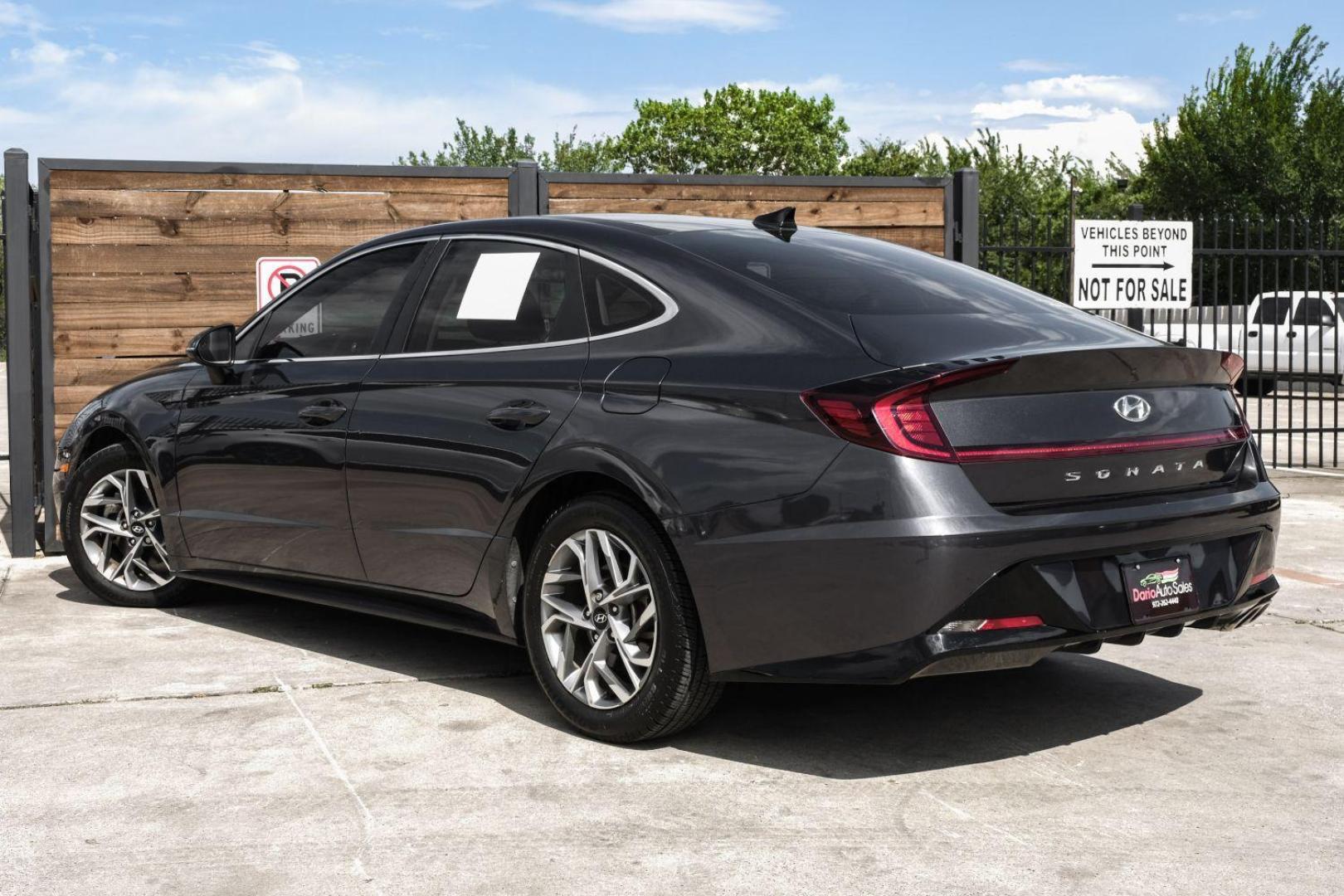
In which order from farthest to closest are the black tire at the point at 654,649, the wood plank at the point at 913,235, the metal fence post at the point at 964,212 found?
the metal fence post at the point at 964,212
the wood plank at the point at 913,235
the black tire at the point at 654,649

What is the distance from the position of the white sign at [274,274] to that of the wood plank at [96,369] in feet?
2.01

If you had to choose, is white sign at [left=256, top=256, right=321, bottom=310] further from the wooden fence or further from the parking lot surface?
the parking lot surface

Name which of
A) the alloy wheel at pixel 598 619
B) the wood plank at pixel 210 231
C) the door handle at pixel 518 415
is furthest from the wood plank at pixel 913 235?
the alloy wheel at pixel 598 619

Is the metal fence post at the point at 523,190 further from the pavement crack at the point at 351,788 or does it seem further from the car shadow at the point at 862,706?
the pavement crack at the point at 351,788

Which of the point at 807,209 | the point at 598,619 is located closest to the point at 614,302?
the point at 598,619

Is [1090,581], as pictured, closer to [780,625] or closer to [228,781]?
[780,625]

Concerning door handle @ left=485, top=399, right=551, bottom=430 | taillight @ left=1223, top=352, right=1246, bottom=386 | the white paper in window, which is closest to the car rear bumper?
taillight @ left=1223, top=352, right=1246, bottom=386

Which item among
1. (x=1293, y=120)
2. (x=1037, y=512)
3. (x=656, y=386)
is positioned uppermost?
(x=1293, y=120)

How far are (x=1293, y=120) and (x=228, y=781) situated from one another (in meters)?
45.3

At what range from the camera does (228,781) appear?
4.30 metres

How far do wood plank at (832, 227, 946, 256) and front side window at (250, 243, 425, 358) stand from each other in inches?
177

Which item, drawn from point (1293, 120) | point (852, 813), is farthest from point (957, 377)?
point (1293, 120)

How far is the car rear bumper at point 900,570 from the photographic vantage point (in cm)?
397

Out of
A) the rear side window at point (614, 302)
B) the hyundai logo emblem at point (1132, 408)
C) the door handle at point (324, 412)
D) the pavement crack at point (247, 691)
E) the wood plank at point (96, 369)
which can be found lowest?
the pavement crack at point (247, 691)
